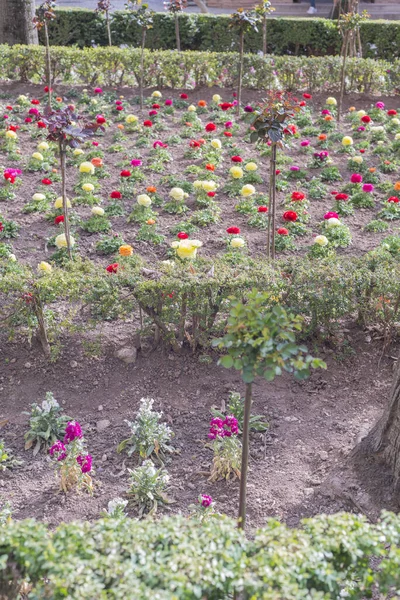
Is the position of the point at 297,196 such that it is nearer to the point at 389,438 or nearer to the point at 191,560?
the point at 389,438

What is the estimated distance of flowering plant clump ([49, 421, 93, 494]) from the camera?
3.52 meters

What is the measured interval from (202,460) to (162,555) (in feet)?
4.93

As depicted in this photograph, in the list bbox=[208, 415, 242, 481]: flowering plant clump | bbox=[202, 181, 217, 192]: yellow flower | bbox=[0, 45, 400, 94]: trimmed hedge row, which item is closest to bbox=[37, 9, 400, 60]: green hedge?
bbox=[0, 45, 400, 94]: trimmed hedge row

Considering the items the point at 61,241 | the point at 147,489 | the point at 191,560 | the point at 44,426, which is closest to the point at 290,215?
the point at 61,241

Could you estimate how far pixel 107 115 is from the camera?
28.7 ft

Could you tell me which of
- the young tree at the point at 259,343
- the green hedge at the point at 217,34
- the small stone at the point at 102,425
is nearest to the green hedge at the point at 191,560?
the young tree at the point at 259,343

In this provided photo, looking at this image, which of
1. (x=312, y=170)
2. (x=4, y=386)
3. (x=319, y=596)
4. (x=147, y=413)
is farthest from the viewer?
(x=312, y=170)

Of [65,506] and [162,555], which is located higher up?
[162,555]

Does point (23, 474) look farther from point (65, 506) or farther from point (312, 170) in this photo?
point (312, 170)

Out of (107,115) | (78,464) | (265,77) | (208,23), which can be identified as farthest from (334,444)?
(208,23)

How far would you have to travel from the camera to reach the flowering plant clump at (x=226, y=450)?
3648 mm

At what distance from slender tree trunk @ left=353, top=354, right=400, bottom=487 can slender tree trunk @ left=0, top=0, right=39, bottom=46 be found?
8964mm

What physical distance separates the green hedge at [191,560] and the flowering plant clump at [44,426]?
1397 mm

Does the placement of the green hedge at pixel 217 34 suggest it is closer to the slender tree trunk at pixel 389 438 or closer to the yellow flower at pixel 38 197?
the yellow flower at pixel 38 197
